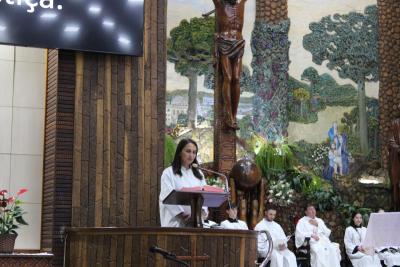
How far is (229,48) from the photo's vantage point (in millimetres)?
10414

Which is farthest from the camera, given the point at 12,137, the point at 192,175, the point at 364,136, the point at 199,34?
the point at 364,136

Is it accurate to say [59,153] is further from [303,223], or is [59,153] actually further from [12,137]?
[303,223]

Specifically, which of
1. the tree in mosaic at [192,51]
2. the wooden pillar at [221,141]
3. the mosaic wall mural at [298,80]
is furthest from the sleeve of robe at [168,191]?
the tree in mosaic at [192,51]

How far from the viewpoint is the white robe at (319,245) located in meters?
10.1

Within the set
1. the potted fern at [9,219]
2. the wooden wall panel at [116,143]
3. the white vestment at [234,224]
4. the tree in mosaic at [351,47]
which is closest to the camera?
the potted fern at [9,219]

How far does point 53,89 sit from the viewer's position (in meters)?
7.17

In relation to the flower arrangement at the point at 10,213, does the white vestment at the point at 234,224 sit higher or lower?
lower

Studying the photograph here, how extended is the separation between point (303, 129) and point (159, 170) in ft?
19.5

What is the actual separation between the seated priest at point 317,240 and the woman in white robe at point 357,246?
460 millimetres

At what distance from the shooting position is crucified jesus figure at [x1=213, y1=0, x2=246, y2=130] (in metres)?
10.4

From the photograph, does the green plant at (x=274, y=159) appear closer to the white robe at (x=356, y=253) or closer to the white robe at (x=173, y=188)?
the white robe at (x=356, y=253)

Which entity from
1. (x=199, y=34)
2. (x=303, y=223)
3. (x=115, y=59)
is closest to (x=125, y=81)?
(x=115, y=59)

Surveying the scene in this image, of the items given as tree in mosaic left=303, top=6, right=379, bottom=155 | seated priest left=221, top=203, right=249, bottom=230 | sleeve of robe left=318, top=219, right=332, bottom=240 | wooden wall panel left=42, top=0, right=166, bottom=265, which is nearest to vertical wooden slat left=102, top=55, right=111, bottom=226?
wooden wall panel left=42, top=0, right=166, bottom=265

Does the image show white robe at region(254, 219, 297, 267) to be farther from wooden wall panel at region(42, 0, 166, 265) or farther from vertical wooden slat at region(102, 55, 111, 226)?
vertical wooden slat at region(102, 55, 111, 226)
